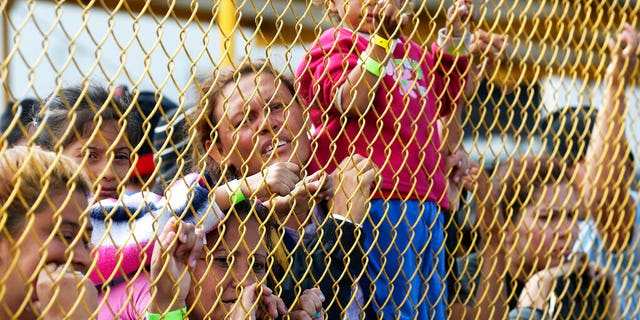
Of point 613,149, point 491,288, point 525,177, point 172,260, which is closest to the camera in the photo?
point 172,260

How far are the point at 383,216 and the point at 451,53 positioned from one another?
2.56 feet

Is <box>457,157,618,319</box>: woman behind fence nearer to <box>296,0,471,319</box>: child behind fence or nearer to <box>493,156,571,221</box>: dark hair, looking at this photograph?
<box>493,156,571,221</box>: dark hair

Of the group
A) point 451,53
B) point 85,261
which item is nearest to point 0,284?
point 85,261

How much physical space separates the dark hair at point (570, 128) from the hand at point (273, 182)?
1286 millimetres

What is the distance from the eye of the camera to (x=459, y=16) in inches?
141

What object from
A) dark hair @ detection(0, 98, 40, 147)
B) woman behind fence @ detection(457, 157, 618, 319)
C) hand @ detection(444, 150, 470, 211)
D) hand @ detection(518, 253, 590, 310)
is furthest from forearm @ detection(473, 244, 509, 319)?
dark hair @ detection(0, 98, 40, 147)

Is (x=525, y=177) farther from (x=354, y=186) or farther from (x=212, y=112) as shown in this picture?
(x=212, y=112)

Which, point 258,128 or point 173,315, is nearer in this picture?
A: point 173,315

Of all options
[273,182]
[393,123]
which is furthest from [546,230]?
[273,182]

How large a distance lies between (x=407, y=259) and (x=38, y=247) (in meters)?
1.47

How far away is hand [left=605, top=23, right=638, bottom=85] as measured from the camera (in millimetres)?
4102

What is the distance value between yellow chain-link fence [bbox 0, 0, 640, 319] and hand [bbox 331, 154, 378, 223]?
0.03 ft

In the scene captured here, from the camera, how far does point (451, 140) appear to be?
379 cm

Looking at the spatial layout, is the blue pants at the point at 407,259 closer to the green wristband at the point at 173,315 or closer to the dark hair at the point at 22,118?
the green wristband at the point at 173,315
